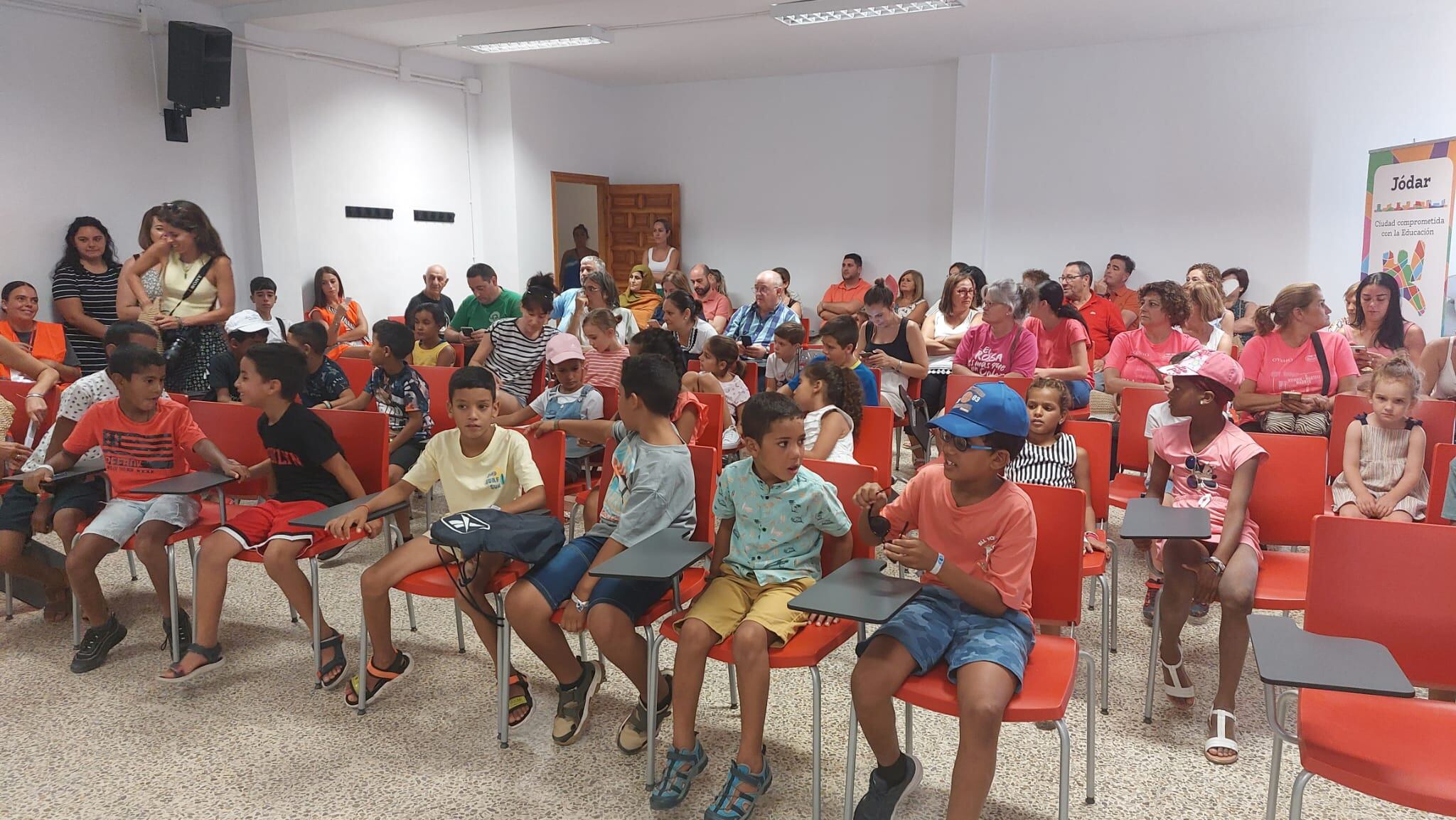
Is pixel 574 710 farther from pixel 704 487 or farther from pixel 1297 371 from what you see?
pixel 1297 371

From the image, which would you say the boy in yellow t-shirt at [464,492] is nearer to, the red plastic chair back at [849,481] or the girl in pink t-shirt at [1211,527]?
the red plastic chair back at [849,481]

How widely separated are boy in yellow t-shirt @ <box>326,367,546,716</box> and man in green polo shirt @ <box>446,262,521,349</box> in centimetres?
347

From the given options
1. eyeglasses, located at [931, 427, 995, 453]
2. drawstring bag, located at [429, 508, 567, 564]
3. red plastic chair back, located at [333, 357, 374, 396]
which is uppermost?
eyeglasses, located at [931, 427, 995, 453]

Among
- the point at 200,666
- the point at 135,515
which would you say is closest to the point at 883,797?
the point at 200,666

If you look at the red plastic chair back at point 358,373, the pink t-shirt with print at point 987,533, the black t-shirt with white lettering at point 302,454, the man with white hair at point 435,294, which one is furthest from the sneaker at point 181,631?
the man with white hair at point 435,294

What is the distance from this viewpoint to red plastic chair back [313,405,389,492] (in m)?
3.29

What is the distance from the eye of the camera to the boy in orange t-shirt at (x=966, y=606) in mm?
2012

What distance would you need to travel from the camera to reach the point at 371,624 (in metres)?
2.95

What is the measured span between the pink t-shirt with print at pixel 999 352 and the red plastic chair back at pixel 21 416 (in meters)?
4.40

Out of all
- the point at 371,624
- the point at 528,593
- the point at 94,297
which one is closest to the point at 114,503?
the point at 371,624

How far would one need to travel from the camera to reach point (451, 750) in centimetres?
275

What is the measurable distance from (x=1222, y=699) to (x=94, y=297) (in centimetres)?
686

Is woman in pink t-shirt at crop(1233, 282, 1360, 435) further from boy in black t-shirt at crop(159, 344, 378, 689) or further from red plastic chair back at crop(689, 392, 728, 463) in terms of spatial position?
boy in black t-shirt at crop(159, 344, 378, 689)

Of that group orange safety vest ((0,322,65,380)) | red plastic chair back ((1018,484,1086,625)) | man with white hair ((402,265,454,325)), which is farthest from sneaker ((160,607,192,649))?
man with white hair ((402,265,454,325))
